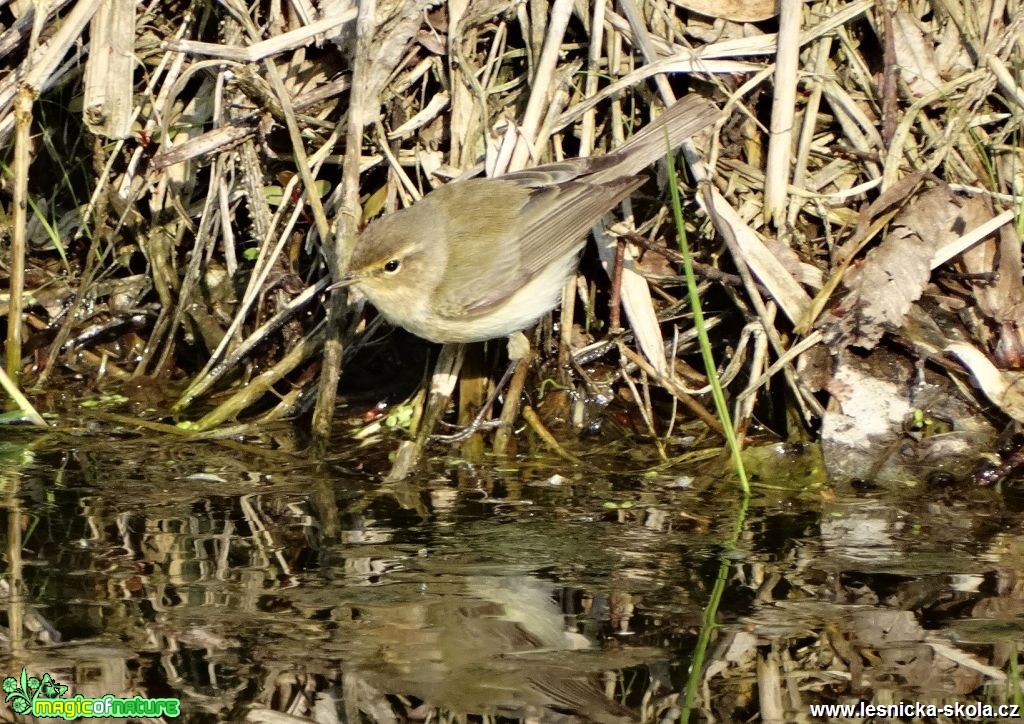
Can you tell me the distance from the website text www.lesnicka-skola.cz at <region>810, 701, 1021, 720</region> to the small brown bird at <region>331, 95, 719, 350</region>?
9.07 feet

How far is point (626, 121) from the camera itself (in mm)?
6473

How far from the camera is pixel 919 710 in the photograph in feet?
11.4

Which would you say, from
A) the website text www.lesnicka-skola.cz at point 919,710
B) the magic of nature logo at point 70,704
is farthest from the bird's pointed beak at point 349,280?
the website text www.lesnicka-skola.cz at point 919,710

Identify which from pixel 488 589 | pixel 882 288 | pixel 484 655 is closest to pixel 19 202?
pixel 488 589

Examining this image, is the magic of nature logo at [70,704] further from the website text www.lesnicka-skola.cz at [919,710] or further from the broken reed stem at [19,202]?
the broken reed stem at [19,202]

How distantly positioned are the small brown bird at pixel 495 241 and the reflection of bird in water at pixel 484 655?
5.75 ft

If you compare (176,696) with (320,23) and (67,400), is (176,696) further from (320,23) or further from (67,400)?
(320,23)

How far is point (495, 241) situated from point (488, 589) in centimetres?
220

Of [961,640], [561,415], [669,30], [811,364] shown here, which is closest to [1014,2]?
[669,30]

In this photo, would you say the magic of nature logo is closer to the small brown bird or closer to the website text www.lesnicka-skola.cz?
the website text www.lesnicka-skola.cz

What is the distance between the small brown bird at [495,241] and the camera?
5742mm

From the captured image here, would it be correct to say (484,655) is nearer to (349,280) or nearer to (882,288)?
(349,280)

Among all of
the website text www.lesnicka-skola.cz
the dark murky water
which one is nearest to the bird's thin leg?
the dark murky water

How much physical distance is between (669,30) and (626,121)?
50 cm
